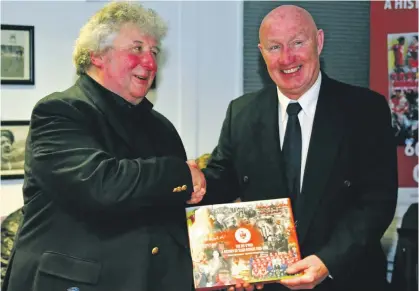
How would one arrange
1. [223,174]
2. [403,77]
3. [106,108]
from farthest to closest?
[403,77] < [223,174] < [106,108]

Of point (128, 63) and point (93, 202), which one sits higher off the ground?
point (128, 63)

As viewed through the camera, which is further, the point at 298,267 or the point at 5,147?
the point at 5,147

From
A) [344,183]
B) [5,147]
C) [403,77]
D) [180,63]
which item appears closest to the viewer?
[344,183]

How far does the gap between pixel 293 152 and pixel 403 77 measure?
176 centimetres

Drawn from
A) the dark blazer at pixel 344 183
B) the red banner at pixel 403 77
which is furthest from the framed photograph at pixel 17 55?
the red banner at pixel 403 77

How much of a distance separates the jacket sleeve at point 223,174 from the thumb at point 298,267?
0.46m

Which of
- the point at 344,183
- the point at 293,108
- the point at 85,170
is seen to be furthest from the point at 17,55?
the point at 344,183

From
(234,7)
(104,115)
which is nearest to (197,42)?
(234,7)

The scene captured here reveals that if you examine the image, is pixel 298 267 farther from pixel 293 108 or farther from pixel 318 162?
pixel 293 108

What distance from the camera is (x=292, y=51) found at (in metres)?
2.14

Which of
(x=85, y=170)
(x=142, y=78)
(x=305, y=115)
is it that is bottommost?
(x=85, y=170)

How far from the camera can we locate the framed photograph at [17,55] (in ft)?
10.2

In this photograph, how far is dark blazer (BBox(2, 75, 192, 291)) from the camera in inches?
69.9

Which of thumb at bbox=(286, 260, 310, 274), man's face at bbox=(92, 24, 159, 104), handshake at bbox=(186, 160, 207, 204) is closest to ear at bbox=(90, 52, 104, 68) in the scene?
man's face at bbox=(92, 24, 159, 104)
